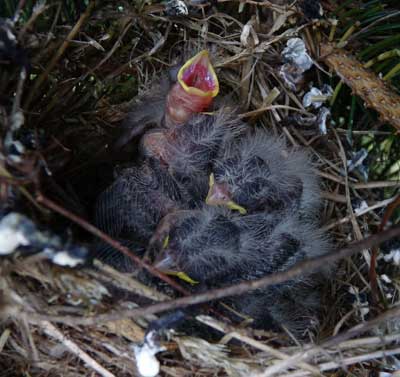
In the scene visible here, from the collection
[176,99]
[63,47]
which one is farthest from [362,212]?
[63,47]

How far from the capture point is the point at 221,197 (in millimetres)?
1129

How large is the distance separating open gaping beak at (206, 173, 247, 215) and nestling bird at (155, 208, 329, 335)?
2 centimetres

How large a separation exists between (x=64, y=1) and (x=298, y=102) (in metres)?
0.54

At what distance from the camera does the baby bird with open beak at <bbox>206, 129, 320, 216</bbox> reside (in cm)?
115

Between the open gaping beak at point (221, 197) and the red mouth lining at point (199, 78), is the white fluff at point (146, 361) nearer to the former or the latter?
the open gaping beak at point (221, 197)

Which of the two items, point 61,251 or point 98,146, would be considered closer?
point 61,251

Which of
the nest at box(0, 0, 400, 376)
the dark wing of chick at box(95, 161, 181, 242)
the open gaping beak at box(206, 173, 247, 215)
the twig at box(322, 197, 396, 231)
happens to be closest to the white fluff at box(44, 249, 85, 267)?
the nest at box(0, 0, 400, 376)

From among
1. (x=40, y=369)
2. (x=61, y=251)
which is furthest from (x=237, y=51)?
(x=40, y=369)

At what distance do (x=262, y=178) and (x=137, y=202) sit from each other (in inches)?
10.3

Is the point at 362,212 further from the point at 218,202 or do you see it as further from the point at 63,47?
the point at 63,47

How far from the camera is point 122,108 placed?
1340 mm

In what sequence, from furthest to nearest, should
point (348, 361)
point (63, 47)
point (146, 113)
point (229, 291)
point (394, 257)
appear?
1. point (146, 113)
2. point (394, 257)
3. point (63, 47)
4. point (348, 361)
5. point (229, 291)

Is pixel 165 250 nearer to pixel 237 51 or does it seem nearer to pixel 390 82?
pixel 237 51

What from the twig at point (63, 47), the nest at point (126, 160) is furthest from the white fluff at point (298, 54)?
the twig at point (63, 47)
